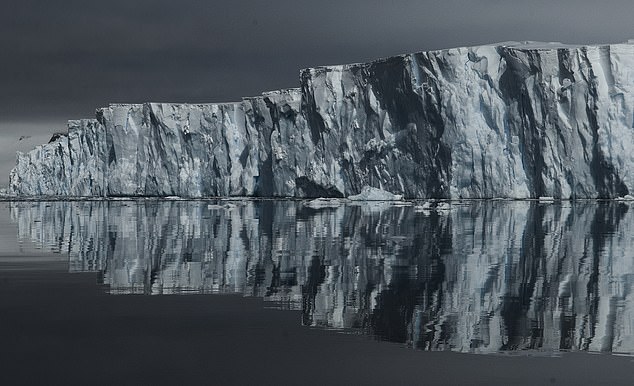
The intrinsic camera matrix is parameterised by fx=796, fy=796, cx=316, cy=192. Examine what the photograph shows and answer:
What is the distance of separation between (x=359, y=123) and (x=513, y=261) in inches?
1197

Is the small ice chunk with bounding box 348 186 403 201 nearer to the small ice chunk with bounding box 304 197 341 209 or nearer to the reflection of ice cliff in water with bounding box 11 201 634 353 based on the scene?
the small ice chunk with bounding box 304 197 341 209

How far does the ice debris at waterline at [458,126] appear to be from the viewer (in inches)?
1336

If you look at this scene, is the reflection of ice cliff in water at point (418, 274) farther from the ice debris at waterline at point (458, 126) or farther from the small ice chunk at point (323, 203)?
the small ice chunk at point (323, 203)

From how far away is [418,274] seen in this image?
9.94m

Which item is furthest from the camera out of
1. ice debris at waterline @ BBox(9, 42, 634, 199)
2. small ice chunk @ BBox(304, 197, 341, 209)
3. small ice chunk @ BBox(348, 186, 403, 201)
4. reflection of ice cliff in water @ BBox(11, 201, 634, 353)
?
small ice chunk @ BBox(348, 186, 403, 201)

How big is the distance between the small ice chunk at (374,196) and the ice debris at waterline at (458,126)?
1401 millimetres

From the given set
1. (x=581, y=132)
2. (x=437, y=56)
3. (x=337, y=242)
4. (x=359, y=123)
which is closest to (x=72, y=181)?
(x=359, y=123)

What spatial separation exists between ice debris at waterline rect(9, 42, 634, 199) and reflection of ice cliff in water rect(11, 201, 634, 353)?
1530 centimetres

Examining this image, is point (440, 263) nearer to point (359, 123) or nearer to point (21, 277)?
point (21, 277)

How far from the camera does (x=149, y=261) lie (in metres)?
11.9

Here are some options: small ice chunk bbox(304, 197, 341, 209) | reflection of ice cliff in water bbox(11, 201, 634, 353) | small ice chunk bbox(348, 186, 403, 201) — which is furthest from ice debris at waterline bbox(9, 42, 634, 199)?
reflection of ice cliff in water bbox(11, 201, 634, 353)

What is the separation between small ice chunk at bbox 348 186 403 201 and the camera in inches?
1484

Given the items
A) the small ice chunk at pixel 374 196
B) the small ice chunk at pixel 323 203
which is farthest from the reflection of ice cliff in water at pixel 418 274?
A: the small ice chunk at pixel 374 196

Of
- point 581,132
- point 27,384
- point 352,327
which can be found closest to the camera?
point 27,384
